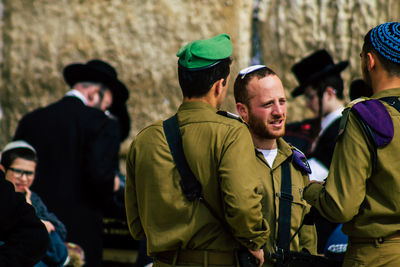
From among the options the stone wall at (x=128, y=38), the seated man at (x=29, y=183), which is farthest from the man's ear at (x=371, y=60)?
the stone wall at (x=128, y=38)

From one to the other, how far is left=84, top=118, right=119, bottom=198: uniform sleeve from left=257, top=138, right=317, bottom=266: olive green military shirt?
2.07m

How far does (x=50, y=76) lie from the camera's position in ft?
20.1

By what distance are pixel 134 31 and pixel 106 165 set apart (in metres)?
1.63

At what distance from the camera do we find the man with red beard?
290 cm

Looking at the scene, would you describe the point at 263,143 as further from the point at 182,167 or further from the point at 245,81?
the point at 182,167

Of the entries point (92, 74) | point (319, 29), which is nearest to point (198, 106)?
point (92, 74)

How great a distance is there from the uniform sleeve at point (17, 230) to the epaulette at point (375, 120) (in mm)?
1332

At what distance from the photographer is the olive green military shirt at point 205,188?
2.61 metres

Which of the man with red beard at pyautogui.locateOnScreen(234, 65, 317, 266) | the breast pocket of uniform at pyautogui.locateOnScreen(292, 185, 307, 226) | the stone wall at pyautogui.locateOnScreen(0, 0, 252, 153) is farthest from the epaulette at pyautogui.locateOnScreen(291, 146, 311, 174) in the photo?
the stone wall at pyautogui.locateOnScreen(0, 0, 252, 153)

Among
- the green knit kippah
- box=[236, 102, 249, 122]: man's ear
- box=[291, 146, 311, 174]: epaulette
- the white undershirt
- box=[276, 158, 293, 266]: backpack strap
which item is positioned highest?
the green knit kippah

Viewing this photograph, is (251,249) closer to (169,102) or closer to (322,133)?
(322,133)

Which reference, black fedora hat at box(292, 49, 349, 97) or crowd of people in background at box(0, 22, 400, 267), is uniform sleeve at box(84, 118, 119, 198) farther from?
crowd of people in background at box(0, 22, 400, 267)

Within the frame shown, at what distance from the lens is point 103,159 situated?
486 cm

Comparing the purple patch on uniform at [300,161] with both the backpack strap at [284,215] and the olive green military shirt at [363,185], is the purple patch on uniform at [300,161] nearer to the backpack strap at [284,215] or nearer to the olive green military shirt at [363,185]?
the backpack strap at [284,215]
